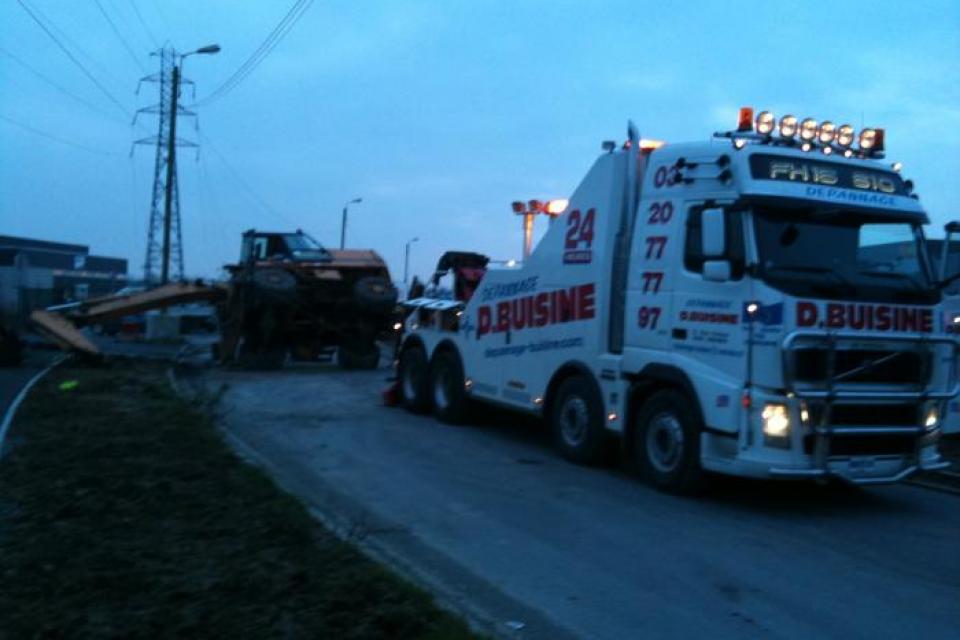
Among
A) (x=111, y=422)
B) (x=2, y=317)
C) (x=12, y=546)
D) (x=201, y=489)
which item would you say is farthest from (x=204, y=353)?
(x=12, y=546)

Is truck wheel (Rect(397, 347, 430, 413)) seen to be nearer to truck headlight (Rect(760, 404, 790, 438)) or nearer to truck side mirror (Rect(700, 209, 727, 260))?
truck side mirror (Rect(700, 209, 727, 260))

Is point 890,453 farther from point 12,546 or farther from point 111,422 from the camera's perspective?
point 111,422

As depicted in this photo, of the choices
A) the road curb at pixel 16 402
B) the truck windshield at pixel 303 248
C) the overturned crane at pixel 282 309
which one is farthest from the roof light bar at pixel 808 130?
the truck windshield at pixel 303 248

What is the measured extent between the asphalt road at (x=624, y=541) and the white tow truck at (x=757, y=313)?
543mm

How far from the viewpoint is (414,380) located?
16.1m

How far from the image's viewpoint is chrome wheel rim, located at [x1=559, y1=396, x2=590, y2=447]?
37.1ft

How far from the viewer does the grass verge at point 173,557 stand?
532 cm

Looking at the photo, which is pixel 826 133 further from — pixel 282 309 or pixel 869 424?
pixel 282 309

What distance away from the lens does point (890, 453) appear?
364 inches

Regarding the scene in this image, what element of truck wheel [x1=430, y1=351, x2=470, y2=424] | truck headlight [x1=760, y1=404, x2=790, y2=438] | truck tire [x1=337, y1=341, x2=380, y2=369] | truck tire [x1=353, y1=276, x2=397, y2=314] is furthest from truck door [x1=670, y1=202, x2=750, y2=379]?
truck tire [x1=337, y1=341, x2=380, y2=369]

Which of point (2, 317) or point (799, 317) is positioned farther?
point (2, 317)

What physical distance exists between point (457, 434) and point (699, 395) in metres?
5.41

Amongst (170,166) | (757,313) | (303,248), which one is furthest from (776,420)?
(170,166)

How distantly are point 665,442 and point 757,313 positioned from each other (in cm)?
178
